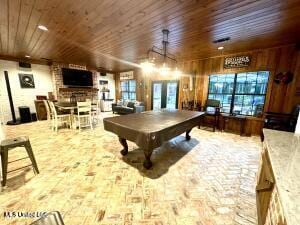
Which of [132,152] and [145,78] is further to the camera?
[145,78]

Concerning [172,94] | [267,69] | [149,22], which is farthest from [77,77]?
[267,69]

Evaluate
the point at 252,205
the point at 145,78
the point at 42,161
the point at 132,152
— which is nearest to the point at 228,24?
the point at 252,205

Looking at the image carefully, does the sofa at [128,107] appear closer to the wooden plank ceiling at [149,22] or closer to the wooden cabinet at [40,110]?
the wooden cabinet at [40,110]

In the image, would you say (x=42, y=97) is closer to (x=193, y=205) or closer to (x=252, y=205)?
(x=193, y=205)

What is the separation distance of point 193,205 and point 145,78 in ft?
21.6

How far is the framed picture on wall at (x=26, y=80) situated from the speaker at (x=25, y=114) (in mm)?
1060

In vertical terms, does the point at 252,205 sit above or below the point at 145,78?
below

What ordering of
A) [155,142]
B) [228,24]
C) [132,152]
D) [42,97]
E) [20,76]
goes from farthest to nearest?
[42,97]
[20,76]
[132,152]
[228,24]
[155,142]

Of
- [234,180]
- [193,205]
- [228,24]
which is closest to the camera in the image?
[193,205]

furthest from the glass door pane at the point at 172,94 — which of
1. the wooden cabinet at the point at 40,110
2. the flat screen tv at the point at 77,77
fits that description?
the wooden cabinet at the point at 40,110

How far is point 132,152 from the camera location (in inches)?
124

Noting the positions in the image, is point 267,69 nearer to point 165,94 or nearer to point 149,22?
point 149,22

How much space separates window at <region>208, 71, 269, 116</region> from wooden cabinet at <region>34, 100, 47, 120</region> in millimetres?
7210

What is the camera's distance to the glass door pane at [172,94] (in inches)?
253
